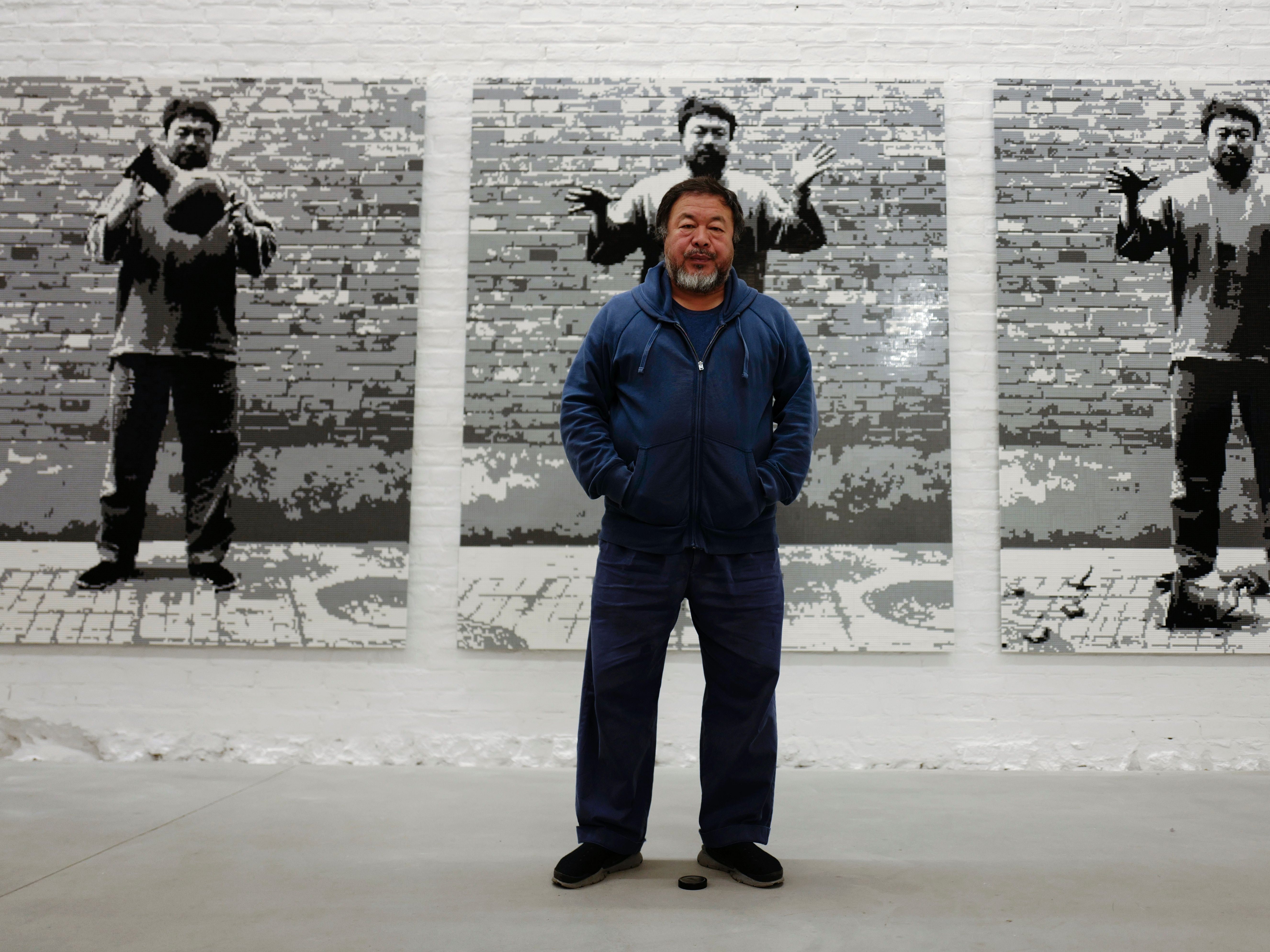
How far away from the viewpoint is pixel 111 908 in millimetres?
1501

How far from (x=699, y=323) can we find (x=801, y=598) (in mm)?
1321

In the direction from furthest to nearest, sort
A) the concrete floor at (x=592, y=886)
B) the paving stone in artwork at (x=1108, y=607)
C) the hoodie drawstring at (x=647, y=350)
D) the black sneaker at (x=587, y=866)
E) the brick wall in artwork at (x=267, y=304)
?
the brick wall in artwork at (x=267, y=304), the paving stone in artwork at (x=1108, y=607), the hoodie drawstring at (x=647, y=350), the black sneaker at (x=587, y=866), the concrete floor at (x=592, y=886)

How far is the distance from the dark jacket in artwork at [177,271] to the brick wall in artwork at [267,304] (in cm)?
5

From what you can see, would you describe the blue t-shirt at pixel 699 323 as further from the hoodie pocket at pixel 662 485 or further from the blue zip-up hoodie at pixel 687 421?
the hoodie pocket at pixel 662 485

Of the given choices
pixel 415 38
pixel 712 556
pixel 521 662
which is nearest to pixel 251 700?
pixel 521 662

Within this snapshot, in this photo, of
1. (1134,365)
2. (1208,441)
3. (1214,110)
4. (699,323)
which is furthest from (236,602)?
(1214,110)

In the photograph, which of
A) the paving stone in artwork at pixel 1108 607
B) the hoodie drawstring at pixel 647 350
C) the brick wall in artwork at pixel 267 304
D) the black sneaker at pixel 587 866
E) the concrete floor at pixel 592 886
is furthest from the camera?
the brick wall in artwork at pixel 267 304

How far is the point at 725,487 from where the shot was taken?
172cm

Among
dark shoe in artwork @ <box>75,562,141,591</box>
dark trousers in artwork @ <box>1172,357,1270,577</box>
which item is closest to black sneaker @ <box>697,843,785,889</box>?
dark trousers in artwork @ <box>1172,357,1270,577</box>

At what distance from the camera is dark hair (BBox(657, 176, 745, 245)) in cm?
181

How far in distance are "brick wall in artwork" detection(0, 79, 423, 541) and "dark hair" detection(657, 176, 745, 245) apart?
4.44 feet

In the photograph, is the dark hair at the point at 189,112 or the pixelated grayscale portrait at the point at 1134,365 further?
the dark hair at the point at 189,112

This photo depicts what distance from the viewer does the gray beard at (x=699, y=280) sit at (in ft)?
5.93

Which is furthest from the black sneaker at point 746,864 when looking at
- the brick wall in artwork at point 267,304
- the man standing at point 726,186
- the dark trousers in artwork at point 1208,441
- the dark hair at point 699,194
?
the dark trousers in artwork at point 1208,441
